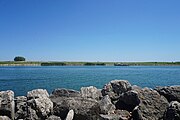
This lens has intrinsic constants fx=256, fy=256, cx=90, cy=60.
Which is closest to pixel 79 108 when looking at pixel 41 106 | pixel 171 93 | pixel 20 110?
pixel 41 106

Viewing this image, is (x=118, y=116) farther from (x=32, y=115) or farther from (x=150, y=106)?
(x=32, y=115)

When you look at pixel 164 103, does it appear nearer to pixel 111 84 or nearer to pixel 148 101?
pixel 148 101

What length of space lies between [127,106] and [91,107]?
2.91 m

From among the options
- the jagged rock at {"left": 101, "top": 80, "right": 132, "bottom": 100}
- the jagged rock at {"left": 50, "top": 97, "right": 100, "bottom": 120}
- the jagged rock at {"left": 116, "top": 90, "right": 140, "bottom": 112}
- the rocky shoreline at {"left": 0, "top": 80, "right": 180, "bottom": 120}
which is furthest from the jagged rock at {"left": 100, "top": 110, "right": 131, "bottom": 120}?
the jagged rock at {"left": 101, "top": 80, "right": 132, "bottom": 100}

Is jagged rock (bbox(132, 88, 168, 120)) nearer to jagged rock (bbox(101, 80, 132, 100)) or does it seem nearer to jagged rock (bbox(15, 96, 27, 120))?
jagged rock (bbox(101, 80, 132, 100))

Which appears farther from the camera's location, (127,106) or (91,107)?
(127,106)

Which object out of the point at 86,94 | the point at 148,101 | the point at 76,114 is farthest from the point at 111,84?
the point at 76,114

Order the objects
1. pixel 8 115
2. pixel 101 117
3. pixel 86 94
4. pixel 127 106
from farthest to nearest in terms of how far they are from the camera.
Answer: pixel 86 94 < pixel 127 106 < pixel 8 115 < pixel 101 117

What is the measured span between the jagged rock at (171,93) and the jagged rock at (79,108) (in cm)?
422

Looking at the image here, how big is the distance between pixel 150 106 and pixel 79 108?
133 inches

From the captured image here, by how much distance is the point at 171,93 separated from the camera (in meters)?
13.7

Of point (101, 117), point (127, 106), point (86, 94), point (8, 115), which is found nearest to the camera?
point (101, 117)

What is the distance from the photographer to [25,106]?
40.5 feet

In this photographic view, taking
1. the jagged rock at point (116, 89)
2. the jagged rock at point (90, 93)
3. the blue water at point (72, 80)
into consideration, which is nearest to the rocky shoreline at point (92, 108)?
the jagged rock at point (116, 89)
